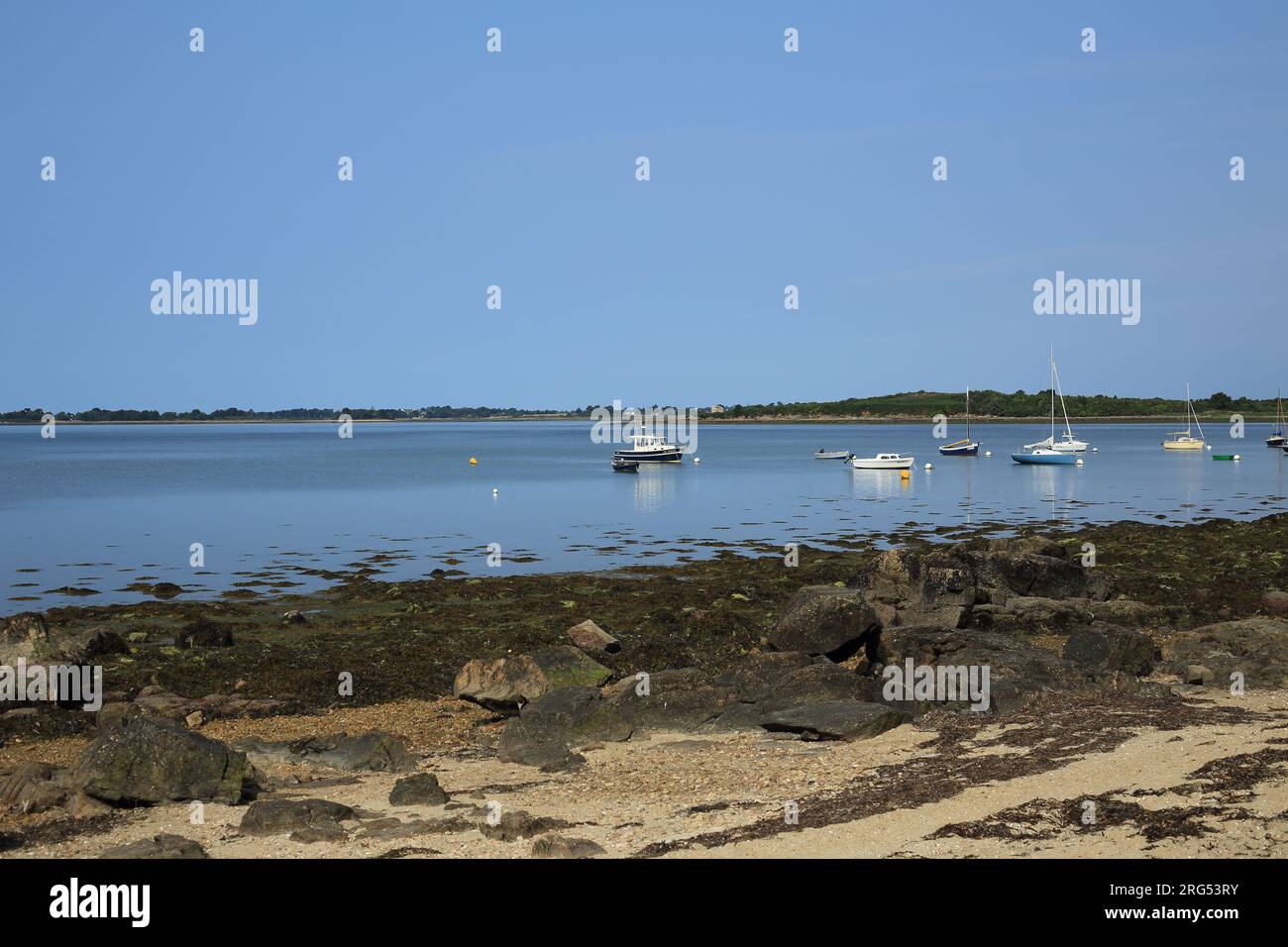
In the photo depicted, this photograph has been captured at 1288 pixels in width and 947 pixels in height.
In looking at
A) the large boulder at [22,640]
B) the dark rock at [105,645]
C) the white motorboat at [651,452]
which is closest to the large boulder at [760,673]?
the large boulder at [22,640]

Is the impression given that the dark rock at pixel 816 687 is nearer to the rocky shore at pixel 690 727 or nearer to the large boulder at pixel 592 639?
the rocky shore at pixel 690 727

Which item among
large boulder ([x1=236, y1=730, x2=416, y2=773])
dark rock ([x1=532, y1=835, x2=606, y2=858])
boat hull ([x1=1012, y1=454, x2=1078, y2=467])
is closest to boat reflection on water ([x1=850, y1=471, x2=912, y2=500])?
boat hull ([x1=1012, y1=454, x2=1078, y2=467])

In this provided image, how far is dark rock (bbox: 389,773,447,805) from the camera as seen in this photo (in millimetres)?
13125

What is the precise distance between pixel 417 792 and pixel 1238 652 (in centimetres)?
1379

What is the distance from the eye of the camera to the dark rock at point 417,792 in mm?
13125

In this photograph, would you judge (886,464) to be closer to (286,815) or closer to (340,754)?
(340,754)

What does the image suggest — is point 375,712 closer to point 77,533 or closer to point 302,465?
point 77,533

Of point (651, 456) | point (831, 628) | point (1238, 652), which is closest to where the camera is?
point (1238, 652)

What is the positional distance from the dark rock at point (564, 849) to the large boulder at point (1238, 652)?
11.8 metres

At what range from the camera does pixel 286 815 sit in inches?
473

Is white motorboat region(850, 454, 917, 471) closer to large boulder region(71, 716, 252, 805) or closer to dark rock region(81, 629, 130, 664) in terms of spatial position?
dark rock region(81, 629, 130, 664)

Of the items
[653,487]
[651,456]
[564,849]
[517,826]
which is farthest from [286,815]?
[651,456]
